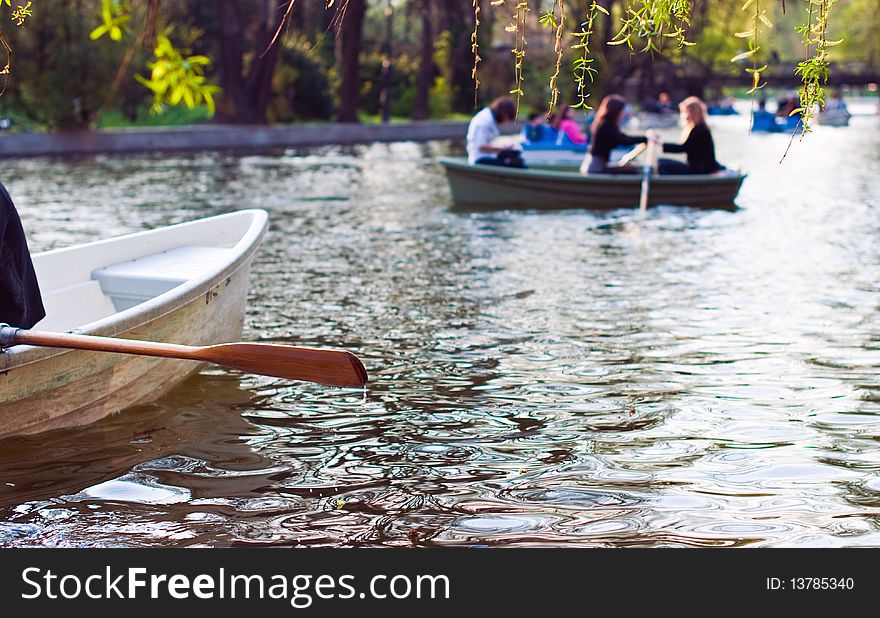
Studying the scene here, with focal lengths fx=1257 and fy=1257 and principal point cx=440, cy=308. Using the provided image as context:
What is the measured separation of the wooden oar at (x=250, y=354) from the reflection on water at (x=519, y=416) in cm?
55

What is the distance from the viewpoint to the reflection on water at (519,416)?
223 inches

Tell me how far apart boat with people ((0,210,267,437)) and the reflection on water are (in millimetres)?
175

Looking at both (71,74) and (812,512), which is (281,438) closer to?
(812,512)

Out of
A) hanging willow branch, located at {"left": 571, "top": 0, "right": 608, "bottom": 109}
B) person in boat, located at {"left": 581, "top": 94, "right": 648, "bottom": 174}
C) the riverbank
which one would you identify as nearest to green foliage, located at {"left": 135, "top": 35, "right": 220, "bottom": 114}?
hanging willow branch, located at {"left": 571, "top": 0, "right": 608, "bottom": 109}

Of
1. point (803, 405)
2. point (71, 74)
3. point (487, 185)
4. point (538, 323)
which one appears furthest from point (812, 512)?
point (71, 74)

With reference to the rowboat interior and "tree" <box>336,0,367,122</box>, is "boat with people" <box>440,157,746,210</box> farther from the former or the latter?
"tree" <box>336,0,367,122</box>

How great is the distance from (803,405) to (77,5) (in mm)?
28560

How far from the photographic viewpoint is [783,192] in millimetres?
20578

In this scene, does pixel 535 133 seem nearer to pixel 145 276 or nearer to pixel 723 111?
pixel 145 276

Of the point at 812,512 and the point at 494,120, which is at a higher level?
the point at 494,120

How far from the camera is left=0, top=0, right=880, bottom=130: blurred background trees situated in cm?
3130

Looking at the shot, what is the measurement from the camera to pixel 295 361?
6105 mm

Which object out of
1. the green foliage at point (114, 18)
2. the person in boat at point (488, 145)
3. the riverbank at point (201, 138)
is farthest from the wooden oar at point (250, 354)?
the riverbank at point (201, 138)
